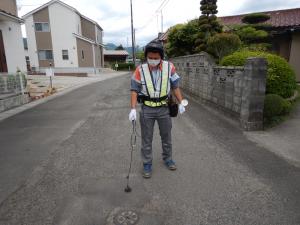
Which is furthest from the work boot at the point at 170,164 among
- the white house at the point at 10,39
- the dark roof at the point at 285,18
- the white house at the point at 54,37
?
the white house at the point at 54,37

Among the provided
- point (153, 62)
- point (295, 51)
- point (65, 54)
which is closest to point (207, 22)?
point (295, 51)

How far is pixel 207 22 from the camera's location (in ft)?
40.8

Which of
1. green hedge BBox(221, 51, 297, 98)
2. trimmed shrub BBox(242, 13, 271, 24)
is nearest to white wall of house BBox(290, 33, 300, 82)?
trimmed shrub BBox(242, 13, 271, 24)

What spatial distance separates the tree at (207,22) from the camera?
12.3 metres

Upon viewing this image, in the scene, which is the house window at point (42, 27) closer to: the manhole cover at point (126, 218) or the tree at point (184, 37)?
the tree at point (184, 37)

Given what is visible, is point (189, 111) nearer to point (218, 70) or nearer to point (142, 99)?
point (218, 70)

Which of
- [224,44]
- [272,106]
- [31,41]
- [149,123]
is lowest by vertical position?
[272,106]

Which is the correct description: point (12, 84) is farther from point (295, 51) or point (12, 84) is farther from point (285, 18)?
point (285, 18)

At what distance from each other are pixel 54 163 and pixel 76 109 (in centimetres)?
484

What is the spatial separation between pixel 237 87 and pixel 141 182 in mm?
3775

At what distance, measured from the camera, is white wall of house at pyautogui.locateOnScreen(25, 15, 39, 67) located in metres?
27.5

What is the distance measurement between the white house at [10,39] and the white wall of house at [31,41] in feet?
47.9

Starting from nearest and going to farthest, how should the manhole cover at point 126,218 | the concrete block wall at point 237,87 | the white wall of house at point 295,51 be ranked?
the manhole cover at point 126,218 < the concrete block wall at point 237,87 < the white wall of house at point 295,51

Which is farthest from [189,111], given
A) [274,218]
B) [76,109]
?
[274,218]
